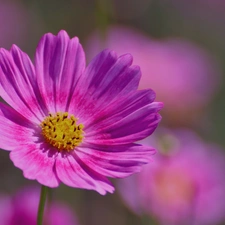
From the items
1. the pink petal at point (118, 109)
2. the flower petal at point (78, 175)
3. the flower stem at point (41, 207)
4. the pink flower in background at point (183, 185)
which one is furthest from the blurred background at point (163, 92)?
the flower stem at point (41, 207)

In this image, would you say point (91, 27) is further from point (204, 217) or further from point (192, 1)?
point (204, 217)

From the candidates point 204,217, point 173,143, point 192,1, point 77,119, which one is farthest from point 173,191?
point 192,1

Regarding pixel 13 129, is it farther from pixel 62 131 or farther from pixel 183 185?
pixel 183 185

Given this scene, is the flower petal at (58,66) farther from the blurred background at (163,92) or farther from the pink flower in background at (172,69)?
the pink flower in background at (172,69)

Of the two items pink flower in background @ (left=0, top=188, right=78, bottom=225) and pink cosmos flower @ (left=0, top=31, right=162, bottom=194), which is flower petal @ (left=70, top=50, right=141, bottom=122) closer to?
pink cosmos flower @ (left=0, top=31, right=162, bottom=194)

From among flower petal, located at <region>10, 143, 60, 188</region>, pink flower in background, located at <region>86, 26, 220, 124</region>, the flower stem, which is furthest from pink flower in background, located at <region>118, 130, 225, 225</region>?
the flower stem
